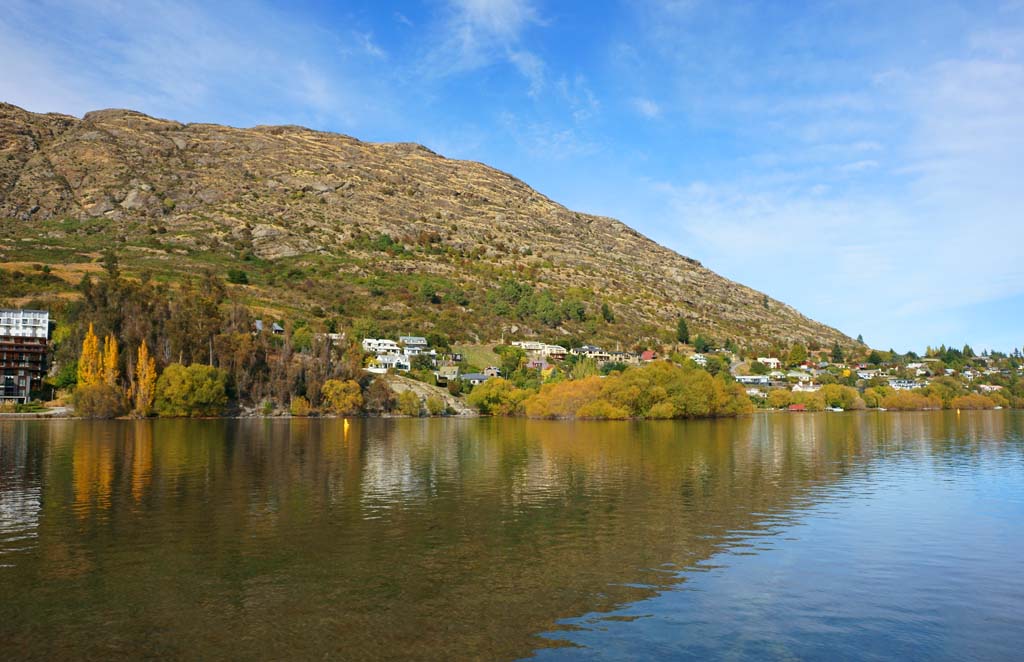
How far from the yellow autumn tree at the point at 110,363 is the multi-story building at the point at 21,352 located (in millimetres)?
16486

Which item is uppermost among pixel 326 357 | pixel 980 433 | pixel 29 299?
pixel 29 299

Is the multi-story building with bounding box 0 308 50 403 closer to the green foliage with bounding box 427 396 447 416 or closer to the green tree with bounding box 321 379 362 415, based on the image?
the green tree with bounding box 321 379 362 415

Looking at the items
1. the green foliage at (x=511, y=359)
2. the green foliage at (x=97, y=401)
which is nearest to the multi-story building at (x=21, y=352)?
the green foliage at (x=97, y=401)

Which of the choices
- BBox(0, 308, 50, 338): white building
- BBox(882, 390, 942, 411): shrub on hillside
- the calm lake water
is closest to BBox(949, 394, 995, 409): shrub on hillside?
BBox(882, 390, 942, 411): shrub on hillside

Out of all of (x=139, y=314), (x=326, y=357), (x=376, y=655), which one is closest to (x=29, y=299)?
(x=139, y=314)

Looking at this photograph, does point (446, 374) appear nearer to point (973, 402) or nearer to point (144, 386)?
point (144, 386)

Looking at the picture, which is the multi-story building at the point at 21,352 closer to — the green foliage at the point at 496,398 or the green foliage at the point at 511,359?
the green foliage at the point at 496,398

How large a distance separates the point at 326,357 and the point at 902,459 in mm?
105912

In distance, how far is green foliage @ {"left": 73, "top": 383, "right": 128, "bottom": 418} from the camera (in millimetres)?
111875

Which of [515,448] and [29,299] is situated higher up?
[29,299]

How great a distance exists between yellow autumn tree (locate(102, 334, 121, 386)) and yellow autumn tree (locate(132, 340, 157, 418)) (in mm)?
3364

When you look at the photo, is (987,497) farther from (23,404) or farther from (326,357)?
(23,404)

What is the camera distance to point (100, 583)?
21.2 meters

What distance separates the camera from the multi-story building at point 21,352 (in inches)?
4751
